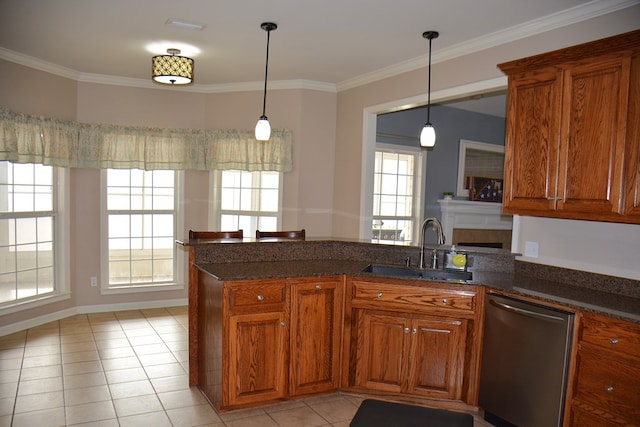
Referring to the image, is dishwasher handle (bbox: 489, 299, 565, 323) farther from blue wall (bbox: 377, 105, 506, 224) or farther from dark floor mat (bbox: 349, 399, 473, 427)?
blue wall (bbox: 377, 105, 506, 224)

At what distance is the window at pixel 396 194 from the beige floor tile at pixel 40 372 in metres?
3.69

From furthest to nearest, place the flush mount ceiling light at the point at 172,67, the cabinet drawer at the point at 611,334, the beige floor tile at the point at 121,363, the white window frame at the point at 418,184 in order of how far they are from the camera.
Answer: the white window frame at the point at 418,184
the flush mount ceiling light at the point at 172,67
the beige floor tile at the point at 121,363
the cabinet drawer at the point at 611,334

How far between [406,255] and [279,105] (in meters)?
2.50

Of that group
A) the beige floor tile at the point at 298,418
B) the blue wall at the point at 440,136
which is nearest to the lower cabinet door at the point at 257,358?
the beige floor tile at the point at 298,418

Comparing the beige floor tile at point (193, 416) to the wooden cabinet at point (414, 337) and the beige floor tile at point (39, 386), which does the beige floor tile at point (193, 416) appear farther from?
the beige floor tile at point (39, 386)

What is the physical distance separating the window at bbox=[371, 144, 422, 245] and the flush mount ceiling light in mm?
2585

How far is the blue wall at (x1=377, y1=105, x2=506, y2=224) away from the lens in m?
5.98

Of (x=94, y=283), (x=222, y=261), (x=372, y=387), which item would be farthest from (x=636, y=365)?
(x=94, y=283)

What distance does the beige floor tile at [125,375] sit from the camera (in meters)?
3.47

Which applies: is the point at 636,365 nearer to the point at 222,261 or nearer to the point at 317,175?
the point at 222,261

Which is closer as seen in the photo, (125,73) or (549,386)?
(549,386)

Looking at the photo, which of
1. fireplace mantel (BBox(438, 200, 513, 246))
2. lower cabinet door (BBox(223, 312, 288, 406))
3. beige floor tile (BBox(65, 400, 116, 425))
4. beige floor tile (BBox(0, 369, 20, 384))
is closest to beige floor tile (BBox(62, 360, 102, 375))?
beige floor tile (BBox(0, 369, 20, 384))

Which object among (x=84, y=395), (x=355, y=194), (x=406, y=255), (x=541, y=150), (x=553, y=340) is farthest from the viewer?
(x=355, y=194)

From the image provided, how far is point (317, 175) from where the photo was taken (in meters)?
5.31
